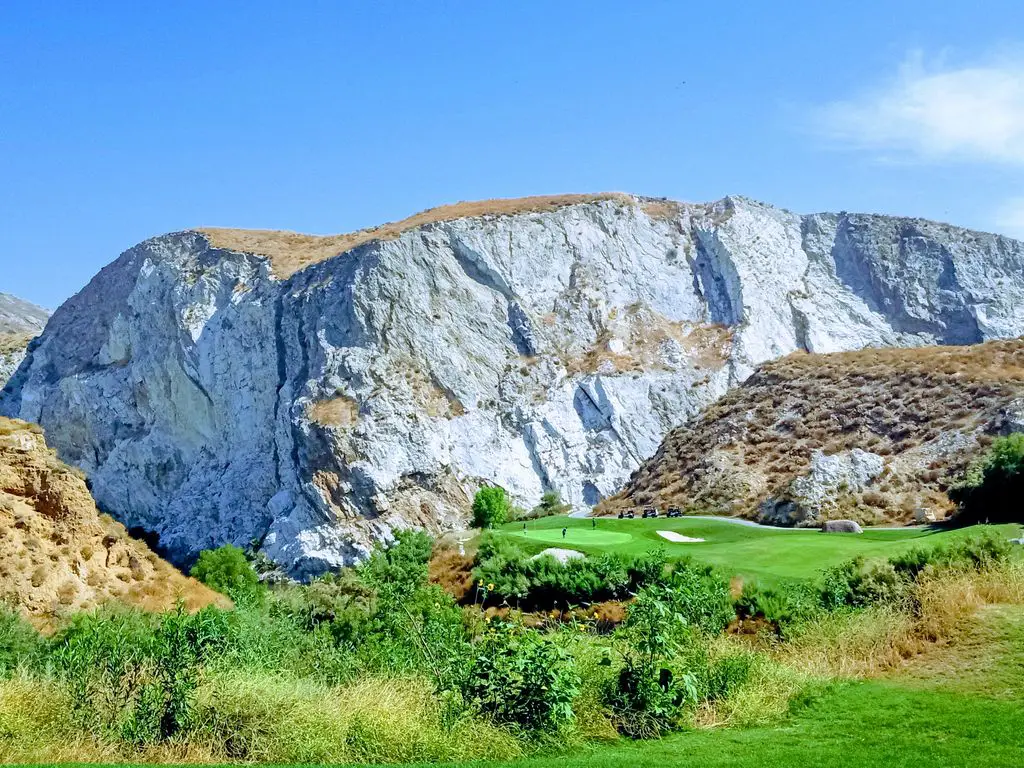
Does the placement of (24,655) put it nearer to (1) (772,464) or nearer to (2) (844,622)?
(2) (844,622)

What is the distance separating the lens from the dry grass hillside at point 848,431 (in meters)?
35.8

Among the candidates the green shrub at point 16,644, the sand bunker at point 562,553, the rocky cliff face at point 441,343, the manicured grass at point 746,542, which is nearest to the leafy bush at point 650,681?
the green shrub at point 16,644

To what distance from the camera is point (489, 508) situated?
44.9 metres

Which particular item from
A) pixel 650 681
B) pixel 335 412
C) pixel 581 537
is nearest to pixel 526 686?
pixel 650 681

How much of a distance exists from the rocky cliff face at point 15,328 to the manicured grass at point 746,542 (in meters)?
60.5

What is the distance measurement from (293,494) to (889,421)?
31.5 meters

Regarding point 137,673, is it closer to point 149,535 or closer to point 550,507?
point 550,507

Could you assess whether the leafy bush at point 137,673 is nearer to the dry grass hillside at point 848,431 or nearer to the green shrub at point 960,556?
the green shrub at point 960,556

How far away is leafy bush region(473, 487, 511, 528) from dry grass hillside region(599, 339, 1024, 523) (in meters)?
5.22

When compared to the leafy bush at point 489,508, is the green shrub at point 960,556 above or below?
above

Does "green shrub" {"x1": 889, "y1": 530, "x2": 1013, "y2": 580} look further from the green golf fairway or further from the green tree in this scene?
the green tree

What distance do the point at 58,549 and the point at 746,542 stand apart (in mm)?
17767

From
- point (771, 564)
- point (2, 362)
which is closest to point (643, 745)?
point (771, 564)

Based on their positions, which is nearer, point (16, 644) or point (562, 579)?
point (16, 644)
